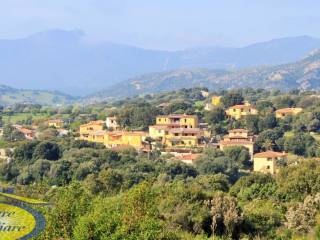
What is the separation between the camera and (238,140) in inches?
1857

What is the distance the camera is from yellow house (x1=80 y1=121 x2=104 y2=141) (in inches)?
2156

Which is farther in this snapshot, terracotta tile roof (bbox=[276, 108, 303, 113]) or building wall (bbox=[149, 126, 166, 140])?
terracotta tile roof (bbox=[276, 108, 303, 113])

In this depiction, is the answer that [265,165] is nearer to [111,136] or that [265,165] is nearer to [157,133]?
[157,133]

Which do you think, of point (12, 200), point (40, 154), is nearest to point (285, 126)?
point (40, 154)

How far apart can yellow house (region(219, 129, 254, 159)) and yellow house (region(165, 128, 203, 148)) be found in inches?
94.5

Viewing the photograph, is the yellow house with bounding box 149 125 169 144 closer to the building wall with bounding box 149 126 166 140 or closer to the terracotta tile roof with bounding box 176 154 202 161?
the building wall with bounding box 149 126 166 140

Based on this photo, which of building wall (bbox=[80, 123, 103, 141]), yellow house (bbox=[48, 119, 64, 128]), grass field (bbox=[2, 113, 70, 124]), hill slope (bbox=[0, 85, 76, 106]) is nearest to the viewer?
building wall (bbox=[80, 123, 103, 141])

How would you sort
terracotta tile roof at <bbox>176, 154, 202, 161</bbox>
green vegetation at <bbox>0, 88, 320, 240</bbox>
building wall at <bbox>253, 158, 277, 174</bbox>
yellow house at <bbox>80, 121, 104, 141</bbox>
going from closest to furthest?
green vegetation at <bbox>0, 88, 320, 240</bbox>, building wall at <bbox>253, 158, 277, 174</bbox>, terracotta tile roof at <bbox>176, 154, 202, 161</bbox>, yellow house at <bbox>80, 121, 104, 141</bbox>

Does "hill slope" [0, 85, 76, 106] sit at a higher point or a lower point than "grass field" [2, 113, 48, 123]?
lower

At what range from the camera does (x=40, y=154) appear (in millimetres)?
42531

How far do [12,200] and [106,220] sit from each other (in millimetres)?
10289

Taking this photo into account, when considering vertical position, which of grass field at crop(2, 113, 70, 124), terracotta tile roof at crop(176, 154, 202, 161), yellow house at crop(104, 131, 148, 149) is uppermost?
grass field at crop(2, 113, 70, 124)

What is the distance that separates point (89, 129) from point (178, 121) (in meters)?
9.01

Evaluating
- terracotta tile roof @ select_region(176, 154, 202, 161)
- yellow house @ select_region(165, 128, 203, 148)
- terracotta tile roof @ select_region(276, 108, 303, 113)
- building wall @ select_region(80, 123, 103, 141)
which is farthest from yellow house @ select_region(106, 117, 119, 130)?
terracotta tile roof @ select_region(176, 154, 202, 161)
